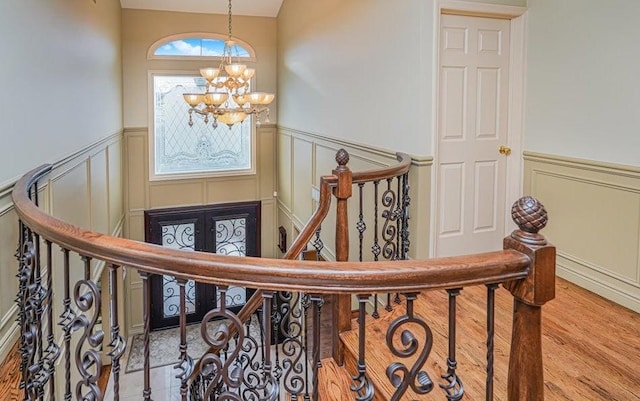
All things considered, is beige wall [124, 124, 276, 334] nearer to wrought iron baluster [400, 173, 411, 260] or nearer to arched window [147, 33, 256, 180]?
arched window [147, 33, 256, 180]

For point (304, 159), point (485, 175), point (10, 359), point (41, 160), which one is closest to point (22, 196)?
point (10, 359)

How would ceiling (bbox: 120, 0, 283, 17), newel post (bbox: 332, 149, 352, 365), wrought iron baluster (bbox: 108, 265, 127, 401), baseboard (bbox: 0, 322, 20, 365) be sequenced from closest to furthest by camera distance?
wrought iron baluster (bbox: 108, 265, 127, 401) → baseboard (bbox: 0, 322, 20, 365) → newel post (bbox: 332, 149, 352, 365) → ceiling (bbox: 120, 0, 283, 17)

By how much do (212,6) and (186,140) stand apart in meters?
2.11

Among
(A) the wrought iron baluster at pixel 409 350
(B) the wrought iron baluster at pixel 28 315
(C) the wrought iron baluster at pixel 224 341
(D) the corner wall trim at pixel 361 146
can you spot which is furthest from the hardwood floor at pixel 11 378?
(D) the corner wall trim at pixel 361 146

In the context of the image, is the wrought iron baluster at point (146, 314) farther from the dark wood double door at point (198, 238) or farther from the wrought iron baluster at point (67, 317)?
the dark wood double door at point (198, 238)

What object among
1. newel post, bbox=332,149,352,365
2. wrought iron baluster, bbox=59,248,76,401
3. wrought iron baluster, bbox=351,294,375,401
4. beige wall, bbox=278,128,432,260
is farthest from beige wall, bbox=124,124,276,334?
wrought iron baluster, bbox=351,294,375,401

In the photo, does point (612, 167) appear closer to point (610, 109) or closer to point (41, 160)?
point (610, 109)

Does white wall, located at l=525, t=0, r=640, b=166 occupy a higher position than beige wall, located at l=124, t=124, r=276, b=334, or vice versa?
white wall, located at l=525, t=0, r=640, b=166

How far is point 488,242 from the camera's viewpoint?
4.06 m

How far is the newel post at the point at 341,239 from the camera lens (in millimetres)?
2559

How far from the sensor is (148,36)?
7301mm

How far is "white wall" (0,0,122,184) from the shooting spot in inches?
101

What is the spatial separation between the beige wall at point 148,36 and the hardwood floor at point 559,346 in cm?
580

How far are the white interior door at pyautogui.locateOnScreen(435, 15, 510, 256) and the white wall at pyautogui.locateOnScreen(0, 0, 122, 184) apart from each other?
2.80 meters
